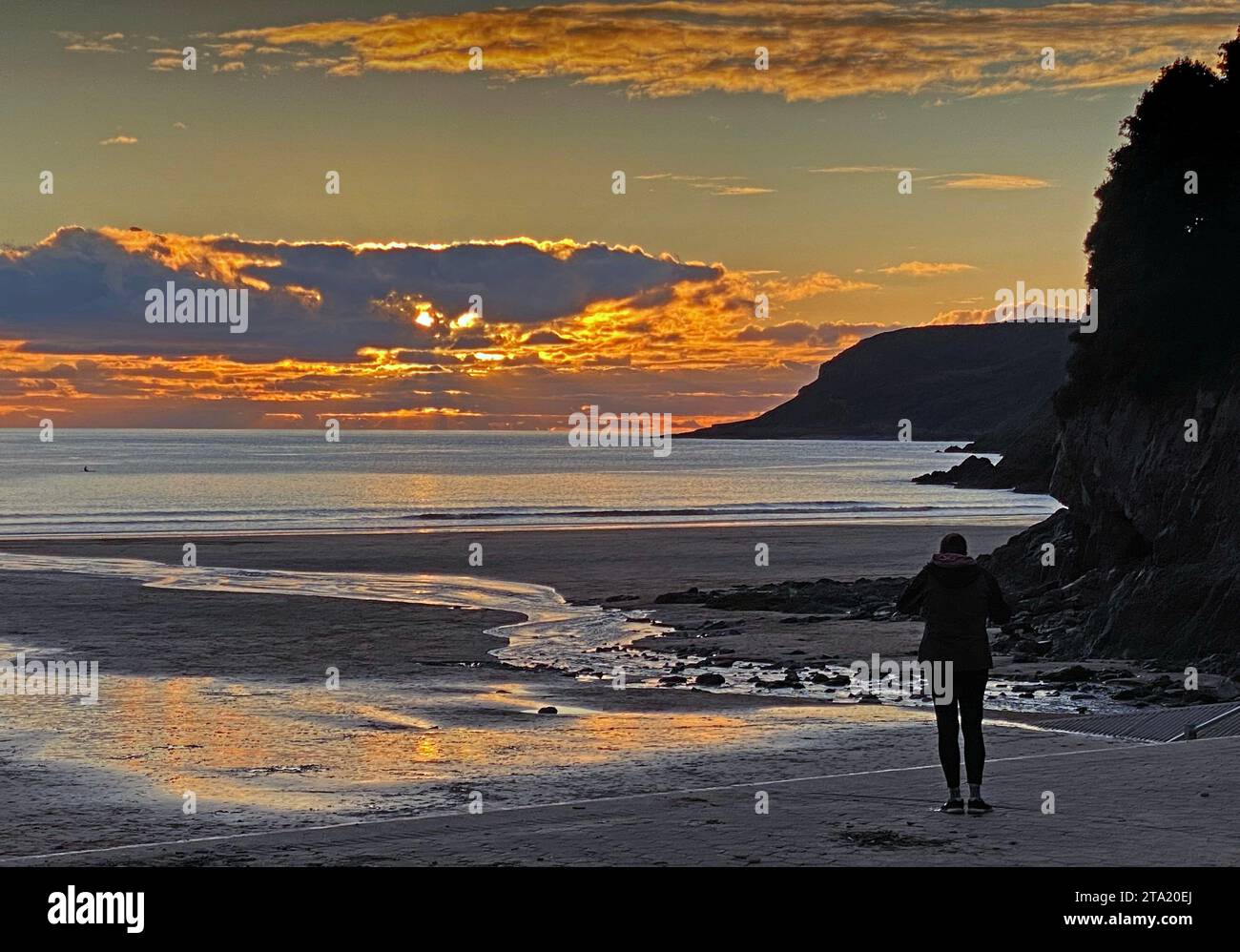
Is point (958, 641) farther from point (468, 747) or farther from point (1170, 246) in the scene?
point (1170, 246)

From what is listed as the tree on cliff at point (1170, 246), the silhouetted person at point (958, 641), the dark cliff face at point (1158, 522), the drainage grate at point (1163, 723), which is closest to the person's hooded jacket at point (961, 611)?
the silhouetted person at point (958, 641)

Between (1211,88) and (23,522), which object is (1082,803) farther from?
(23,522)

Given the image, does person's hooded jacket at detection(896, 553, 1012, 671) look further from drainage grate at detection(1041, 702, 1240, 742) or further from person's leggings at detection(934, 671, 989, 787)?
drainage grate at detection(1041, 702, 1240, 742)

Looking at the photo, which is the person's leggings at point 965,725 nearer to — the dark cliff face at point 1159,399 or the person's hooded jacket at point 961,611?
the person's hooded jacket at point 961,611

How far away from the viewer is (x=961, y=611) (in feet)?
36.9

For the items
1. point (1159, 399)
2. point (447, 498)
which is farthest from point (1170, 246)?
point (447, 498)

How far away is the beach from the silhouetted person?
0.51 metres

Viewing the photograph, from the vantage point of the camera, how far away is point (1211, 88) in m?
31.9

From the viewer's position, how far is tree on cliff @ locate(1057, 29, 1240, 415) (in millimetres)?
29828

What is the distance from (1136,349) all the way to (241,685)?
19.9 metres

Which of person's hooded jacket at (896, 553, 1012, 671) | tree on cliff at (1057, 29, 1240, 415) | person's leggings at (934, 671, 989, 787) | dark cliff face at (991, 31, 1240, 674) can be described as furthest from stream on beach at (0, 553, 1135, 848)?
tree on cliff at (1057, 29, 1240, 415)

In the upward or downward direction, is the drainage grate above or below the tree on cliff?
below

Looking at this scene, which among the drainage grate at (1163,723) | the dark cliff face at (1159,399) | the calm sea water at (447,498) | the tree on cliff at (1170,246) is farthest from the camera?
the calm sea water at (447,498)

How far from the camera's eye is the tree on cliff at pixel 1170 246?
97.9 feet
